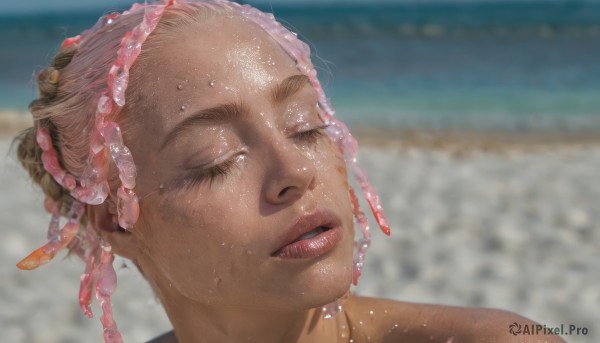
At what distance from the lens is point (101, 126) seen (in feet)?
7.53

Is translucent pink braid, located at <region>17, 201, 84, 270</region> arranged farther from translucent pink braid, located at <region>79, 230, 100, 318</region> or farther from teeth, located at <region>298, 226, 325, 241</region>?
teeth, located at <region>298, 226, 325, 241</region>

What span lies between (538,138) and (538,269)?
208 inches

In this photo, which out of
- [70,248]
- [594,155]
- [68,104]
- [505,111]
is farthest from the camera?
[505,111]

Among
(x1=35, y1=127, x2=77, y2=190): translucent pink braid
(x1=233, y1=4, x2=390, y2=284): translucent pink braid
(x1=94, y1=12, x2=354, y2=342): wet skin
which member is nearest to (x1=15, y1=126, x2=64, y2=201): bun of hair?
(x1=35, y1=127, x2=77, y2=190): translucent pink braid

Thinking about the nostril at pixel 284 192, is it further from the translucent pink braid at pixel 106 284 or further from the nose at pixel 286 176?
the translucent pink braid at pixel 106 284

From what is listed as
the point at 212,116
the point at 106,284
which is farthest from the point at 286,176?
the point at 106,284

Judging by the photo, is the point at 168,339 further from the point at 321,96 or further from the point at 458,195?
the point at 458,195

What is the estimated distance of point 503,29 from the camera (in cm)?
2452

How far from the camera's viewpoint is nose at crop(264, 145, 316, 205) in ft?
6.76

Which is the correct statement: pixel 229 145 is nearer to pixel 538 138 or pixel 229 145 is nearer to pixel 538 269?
pixel 538 269

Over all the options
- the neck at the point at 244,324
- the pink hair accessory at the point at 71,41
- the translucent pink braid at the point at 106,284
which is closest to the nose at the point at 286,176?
the neck at the point at 244,324

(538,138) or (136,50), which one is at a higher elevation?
(136,50)

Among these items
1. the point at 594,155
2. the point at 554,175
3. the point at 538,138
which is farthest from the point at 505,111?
the point at 554,175

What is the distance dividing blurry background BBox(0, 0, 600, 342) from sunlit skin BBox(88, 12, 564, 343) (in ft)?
1.78
